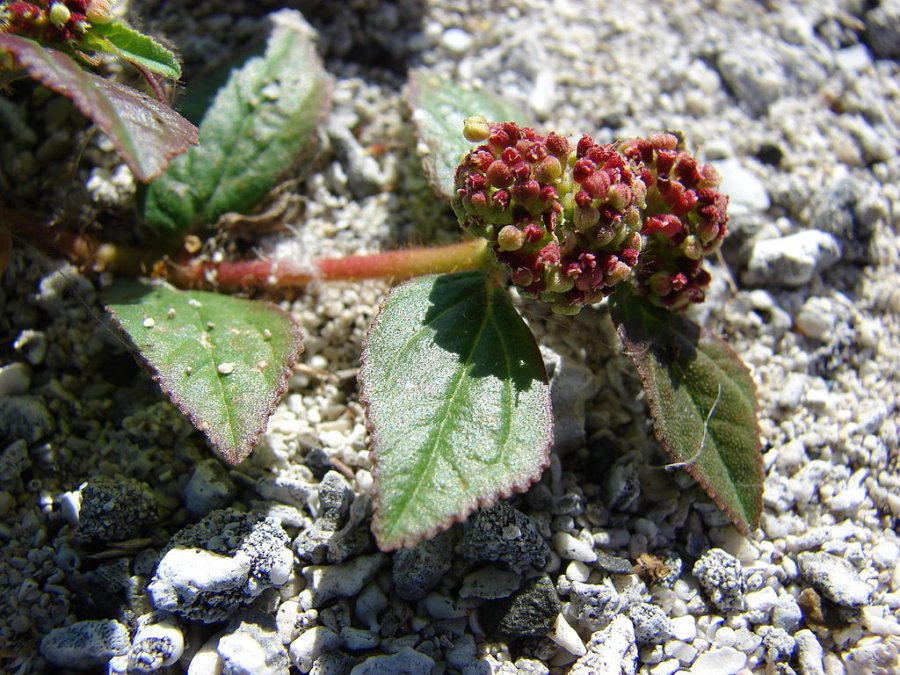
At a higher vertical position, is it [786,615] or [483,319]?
[483,319]

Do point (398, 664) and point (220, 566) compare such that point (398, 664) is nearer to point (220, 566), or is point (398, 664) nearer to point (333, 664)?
point (333, 664)

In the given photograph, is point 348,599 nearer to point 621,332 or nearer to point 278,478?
point 278,478

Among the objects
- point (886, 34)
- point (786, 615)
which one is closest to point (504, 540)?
point (786, 615)

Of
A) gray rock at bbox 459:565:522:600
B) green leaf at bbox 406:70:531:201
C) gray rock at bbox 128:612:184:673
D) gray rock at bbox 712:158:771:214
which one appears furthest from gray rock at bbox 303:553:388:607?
gray rock at bbox 712:158:771:214

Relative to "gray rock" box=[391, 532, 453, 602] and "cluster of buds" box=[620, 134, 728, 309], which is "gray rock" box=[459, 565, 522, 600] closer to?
"gray rock" box=[391, 532, 453, 602]

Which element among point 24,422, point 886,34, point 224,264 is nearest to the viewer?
point 24,422

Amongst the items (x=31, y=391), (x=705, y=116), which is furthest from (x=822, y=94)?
(x=31, y=391)
